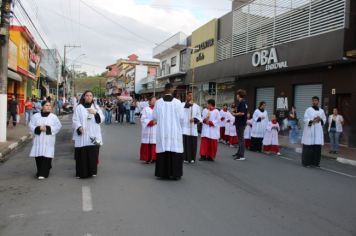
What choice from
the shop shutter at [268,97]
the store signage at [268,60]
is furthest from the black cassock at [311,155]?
the shop shutter at [268,97]

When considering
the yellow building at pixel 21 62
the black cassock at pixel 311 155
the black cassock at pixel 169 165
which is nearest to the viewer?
the black cassock at pixel 169 165

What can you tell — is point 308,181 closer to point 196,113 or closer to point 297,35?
point 196,113

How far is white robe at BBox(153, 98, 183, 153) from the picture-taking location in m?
8.95

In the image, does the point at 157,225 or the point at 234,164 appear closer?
the point at 157,225

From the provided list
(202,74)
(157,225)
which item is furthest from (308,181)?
(202,74)

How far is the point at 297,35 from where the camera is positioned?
22297 millimetres

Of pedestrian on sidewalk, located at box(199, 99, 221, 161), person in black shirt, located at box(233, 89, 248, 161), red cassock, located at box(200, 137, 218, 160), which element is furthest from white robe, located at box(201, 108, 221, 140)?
person in black shirt, located at box(233, 89, 248, 161)

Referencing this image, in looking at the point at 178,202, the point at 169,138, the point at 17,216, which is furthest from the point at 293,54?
the point at 17,216

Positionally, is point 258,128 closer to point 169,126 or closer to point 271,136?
point 271,136

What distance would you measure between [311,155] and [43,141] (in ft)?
22.6

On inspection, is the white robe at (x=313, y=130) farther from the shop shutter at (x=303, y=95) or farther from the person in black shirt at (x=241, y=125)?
the shop shutter at (x=303, y=95)

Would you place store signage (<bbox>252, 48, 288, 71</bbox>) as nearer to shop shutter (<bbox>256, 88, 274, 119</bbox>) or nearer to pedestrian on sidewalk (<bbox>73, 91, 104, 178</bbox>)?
shop shutter (<bbox>256, 88, 274, 119</bbox>)

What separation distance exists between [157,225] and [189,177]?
3.63 meters

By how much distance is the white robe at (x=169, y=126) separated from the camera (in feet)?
29.3
